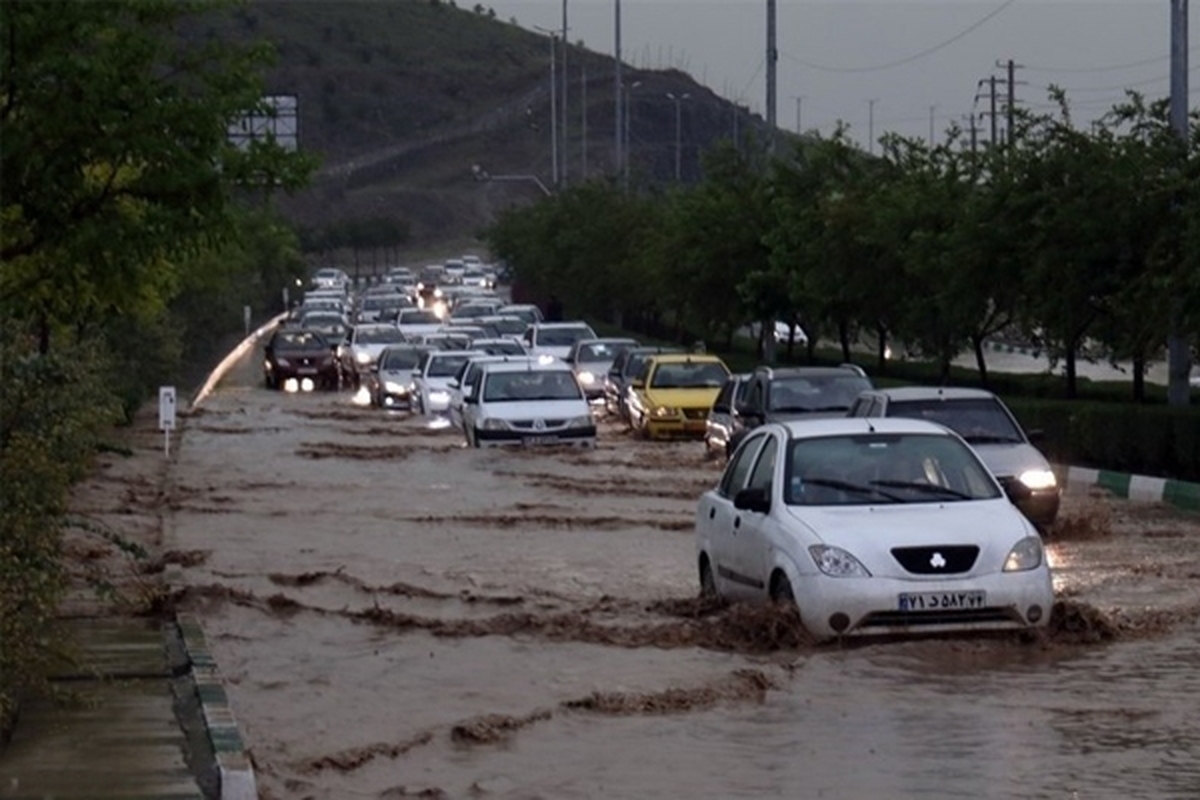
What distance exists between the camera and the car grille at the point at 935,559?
1386cm

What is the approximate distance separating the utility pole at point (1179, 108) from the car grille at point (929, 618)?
15868 millimetres

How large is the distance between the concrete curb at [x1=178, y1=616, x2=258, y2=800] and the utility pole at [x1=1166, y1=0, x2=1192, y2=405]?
57.8 ft

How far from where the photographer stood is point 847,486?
14883mm

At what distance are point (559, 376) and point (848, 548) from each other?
22.6 m

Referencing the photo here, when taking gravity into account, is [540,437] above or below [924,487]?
below

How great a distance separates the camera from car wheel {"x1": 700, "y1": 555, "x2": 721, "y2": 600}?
16.2 meters

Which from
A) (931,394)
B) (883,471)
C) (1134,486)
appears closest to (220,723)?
(883,471)

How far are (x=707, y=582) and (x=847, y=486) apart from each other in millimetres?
1983

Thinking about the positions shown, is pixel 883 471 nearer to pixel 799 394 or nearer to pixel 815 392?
pixel 799 394

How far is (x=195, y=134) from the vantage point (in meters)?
13.3

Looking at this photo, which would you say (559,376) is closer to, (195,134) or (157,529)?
(157,529)

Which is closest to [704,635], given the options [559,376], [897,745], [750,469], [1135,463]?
[750,469]

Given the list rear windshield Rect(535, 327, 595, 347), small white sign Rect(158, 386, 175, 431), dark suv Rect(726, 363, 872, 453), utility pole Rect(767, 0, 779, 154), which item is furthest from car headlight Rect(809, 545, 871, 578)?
rear windshield Rect(535, 327, 595, 347)

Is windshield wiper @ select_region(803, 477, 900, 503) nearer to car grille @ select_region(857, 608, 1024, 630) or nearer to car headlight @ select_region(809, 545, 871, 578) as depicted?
car headlight @ select_region(809, 545, 871, 578)
